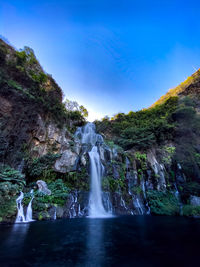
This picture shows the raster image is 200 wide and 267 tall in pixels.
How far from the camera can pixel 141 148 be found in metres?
14.7

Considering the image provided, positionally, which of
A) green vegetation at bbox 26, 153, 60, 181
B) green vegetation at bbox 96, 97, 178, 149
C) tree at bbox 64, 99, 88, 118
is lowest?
green vegetation at bbox 26, 153, 60, 181

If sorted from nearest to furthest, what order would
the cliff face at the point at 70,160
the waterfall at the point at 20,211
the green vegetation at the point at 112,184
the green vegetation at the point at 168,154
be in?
the waterfall at the point at 20,211, the cliff face at the point at 70,160, the green vegetation at the point at 112,184, the green vegetation at the point at 168,154

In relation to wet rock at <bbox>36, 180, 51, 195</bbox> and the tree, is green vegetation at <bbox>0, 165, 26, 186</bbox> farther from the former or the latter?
the tree

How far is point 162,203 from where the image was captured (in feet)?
34.9

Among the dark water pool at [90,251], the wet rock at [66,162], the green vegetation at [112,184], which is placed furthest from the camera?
the green vegetation at [112,184]

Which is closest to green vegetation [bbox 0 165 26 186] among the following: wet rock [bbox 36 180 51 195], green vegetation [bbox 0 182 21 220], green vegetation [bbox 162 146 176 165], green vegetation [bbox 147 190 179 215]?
green vegetation [bbox 0 182 21 220]

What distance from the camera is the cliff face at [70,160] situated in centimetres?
784

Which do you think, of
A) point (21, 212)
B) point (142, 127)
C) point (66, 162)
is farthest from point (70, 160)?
point (142, 127)

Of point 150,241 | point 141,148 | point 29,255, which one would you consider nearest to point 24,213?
point 29,255

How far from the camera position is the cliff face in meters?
7.84

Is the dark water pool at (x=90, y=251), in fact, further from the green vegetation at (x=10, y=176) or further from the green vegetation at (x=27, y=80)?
the green vegetation at (x=27, y=80)

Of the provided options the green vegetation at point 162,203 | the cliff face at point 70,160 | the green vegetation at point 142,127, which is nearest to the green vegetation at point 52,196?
the cliff face at point 70,160

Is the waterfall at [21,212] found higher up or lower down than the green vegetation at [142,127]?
lower down

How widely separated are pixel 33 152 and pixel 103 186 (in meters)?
6.03
